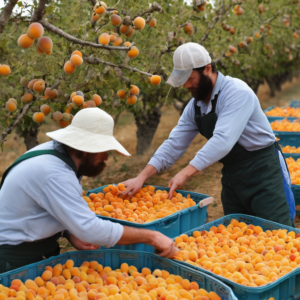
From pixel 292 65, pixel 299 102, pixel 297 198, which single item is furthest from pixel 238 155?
pixel 292 65

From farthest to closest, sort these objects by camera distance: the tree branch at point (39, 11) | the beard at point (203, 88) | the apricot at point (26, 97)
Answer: the apricot at point (26, 97) < the beard at point (203, 88) < the tree branch at point (39, 11)

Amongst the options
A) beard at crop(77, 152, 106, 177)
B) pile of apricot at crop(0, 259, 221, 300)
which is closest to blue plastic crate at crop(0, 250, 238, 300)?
pile of apricot at crop(0, 259, 221, 300)

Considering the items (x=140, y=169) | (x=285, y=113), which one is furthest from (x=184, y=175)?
(x=285, y=113)

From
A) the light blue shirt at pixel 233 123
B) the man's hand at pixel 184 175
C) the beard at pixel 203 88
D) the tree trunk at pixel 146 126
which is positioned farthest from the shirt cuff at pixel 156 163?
the tree trunk at pixel 146 126

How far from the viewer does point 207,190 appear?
19.2 feet

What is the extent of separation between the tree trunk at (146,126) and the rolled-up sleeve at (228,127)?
14.6ft

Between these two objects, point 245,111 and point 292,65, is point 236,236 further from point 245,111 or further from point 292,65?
point 292,65

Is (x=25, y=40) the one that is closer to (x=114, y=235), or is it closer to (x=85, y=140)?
(x=85, y=140)

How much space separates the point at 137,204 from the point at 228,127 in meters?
0.90

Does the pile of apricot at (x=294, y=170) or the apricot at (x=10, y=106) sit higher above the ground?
the apricot at (x=10, y=106)

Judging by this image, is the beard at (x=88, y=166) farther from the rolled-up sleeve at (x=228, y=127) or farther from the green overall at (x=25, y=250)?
the rolled-up sleeve at (x=228, y=127)

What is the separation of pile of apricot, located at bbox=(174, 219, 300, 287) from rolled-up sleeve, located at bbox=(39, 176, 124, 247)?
1.75 ft

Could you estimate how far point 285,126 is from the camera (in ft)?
18.8

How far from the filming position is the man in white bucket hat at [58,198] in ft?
6.31
